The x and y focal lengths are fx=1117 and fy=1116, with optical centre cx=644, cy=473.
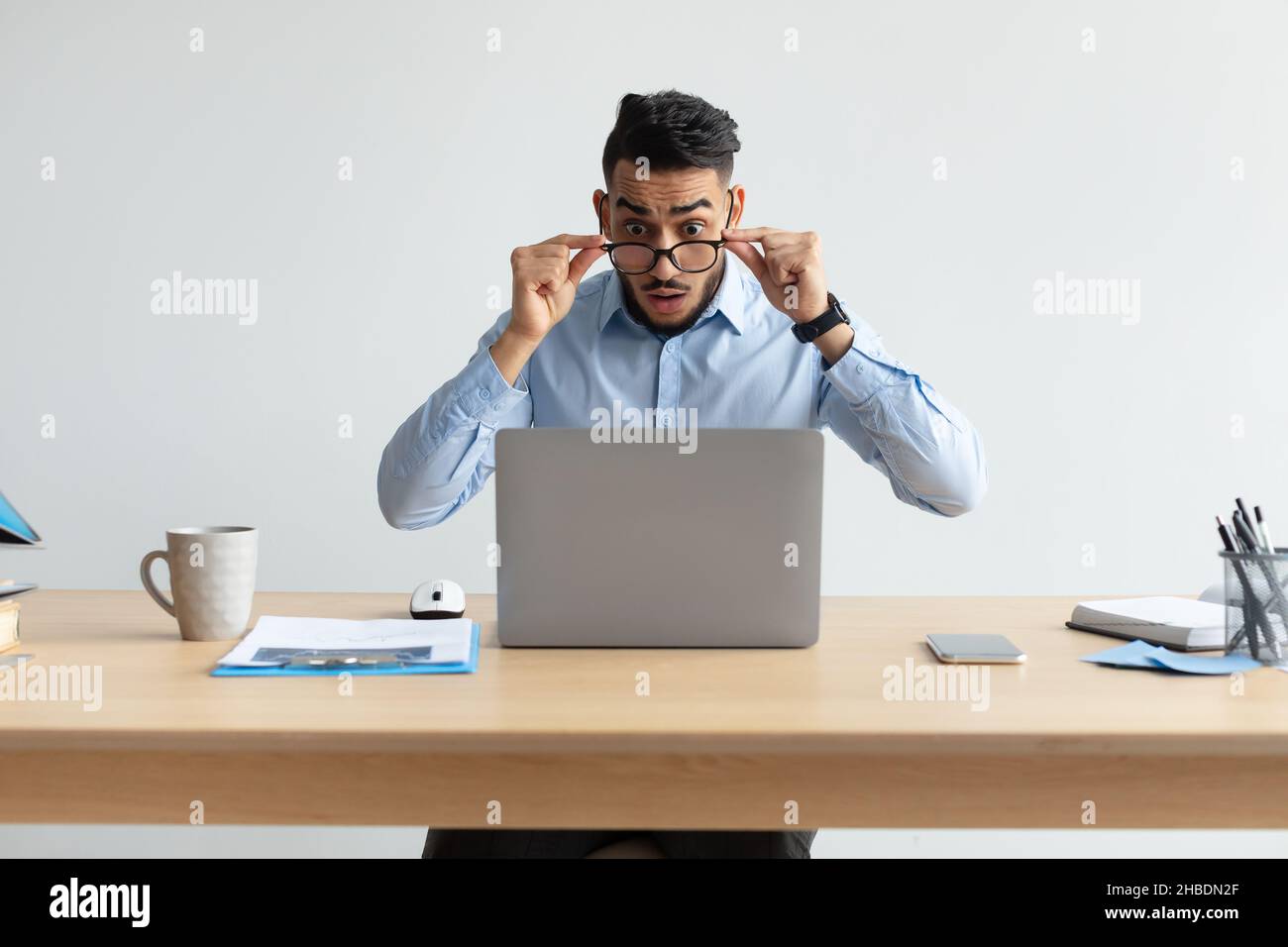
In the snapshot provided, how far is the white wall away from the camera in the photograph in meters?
2.92

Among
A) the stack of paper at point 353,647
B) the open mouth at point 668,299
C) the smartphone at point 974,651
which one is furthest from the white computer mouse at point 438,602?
the open mouth at point 668,299

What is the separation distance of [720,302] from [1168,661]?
3.70ft

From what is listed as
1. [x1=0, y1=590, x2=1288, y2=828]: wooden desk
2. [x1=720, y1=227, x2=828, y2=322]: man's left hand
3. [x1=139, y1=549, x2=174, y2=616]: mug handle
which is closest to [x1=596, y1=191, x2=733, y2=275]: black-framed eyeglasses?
[x1=720, y1=227, x2=828, y2=322]: man's left hand

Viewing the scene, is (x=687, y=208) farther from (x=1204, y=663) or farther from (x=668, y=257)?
(x=1204, y=663)

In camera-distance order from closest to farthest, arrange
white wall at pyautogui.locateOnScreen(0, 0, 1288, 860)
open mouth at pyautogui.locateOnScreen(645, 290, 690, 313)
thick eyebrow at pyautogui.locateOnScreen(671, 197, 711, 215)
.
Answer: thick eyebrow at pyautogui.locateOnScreen(671, 197, 711, 215)
open mouth at pyautogui.locateOnScreen(645, 290, 690, 313)
white wall at pyautogui.locateOnScreen(0, 0, 1288, 860)

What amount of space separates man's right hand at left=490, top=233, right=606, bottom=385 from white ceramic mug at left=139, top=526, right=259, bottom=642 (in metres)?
0.55

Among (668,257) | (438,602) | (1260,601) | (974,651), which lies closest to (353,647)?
(438,602)

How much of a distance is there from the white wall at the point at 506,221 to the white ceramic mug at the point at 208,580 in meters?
1.60

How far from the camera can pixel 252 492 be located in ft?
9.77

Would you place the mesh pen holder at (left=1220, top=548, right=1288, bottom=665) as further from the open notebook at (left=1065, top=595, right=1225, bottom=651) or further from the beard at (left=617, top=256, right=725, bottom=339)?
the beard at (left=617, top=256, right=725, bottom=339)

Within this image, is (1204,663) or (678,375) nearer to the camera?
→ (1204,663)

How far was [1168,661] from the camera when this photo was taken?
1243 millimetres
